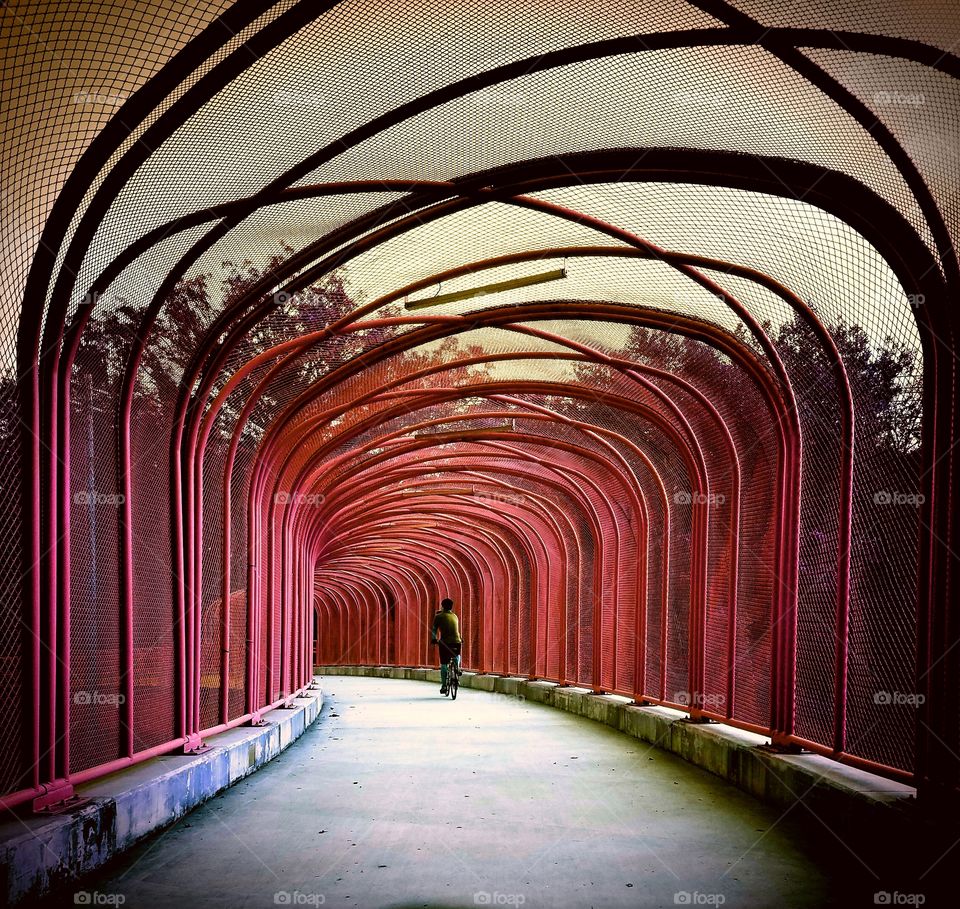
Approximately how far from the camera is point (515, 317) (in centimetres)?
1041

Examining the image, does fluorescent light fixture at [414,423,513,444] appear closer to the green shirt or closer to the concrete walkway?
the green shirt

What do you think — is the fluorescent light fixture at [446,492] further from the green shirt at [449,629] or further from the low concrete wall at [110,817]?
the low concrete wall at [110,817]

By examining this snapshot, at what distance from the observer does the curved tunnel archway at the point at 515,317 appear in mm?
5621

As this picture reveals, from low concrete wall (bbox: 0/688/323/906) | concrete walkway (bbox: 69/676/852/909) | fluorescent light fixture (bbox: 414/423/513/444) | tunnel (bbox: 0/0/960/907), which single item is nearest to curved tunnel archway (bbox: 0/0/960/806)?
tunnel (bbox: 0/0/960/907)

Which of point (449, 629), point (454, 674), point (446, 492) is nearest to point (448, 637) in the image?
point (449, 629)

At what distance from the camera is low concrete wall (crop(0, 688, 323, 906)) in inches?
199

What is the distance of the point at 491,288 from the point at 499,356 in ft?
8.32

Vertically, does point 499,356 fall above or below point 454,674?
above

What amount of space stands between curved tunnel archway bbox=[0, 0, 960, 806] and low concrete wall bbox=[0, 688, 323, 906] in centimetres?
20

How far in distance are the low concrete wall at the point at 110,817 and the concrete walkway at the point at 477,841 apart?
14cm

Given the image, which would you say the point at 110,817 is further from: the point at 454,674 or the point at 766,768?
the point at 454,674

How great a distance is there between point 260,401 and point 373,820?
5.53 meters

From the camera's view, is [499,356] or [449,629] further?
[449,629]

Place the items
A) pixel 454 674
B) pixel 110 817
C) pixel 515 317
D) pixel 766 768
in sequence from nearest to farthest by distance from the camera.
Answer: pixel 110 817 < pixel 766 768 < pixel 515 317 < pixel 454 674
